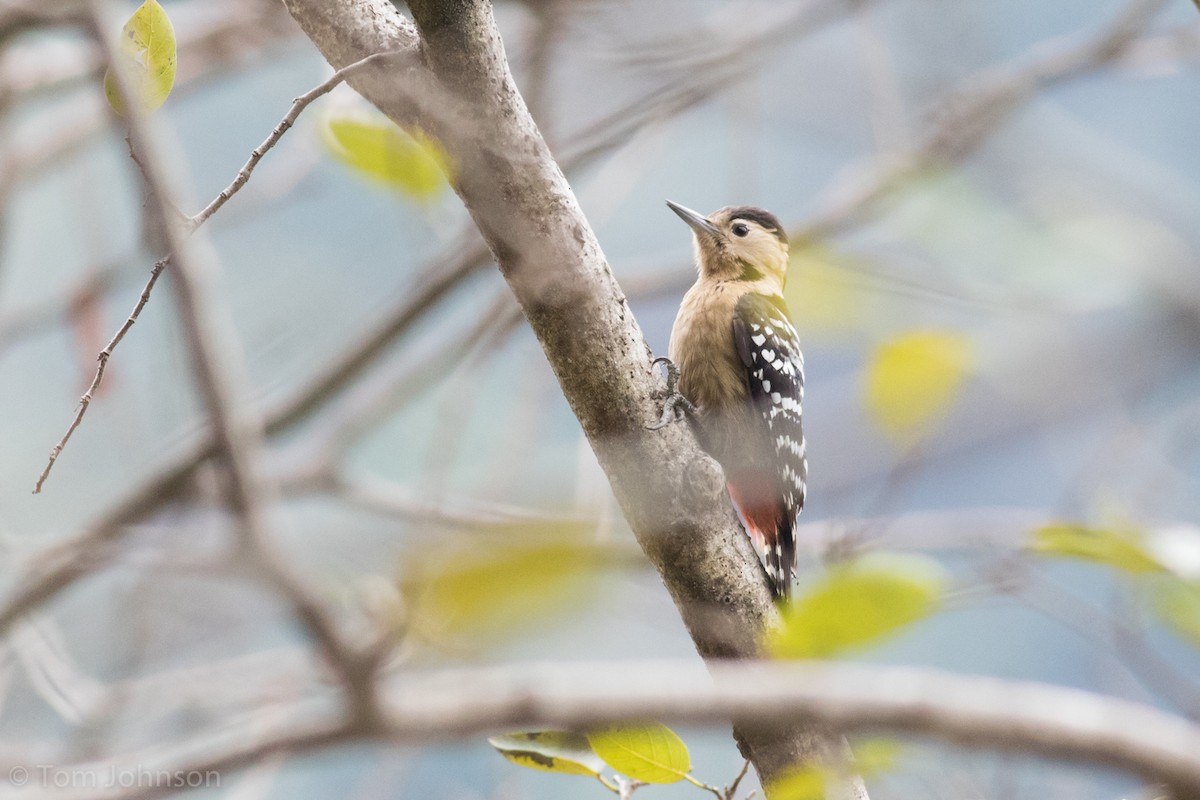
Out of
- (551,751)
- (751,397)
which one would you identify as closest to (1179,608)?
(551,751)

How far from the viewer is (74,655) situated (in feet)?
15.5

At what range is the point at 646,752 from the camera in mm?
1812

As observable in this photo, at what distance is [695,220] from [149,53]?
261 cm

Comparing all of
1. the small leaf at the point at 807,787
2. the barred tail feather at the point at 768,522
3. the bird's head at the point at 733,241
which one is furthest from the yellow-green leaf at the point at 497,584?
the bird's head at the point at 733,241

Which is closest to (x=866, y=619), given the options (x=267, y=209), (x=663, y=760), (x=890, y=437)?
(x=663, y=760)

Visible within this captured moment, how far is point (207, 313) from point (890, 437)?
119 cm

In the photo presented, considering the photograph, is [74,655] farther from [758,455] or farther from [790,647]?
[790,647]

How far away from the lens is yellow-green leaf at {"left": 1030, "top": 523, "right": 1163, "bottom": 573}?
1.55 metres

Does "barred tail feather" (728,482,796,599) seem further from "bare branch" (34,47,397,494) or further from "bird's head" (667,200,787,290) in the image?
"bare branch" (34,47,397,494)

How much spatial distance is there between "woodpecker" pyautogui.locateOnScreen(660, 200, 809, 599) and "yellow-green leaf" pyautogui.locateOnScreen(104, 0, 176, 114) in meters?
1.71

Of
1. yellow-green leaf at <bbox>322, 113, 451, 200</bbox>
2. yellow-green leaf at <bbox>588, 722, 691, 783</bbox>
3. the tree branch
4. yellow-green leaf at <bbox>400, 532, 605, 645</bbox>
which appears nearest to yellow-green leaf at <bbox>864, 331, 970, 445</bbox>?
the tree branch

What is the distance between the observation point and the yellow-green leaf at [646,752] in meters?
1.80

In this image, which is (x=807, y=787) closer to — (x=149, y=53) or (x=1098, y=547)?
(x=1098, y=547)

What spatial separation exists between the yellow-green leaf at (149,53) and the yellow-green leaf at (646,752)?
3.84 feet
